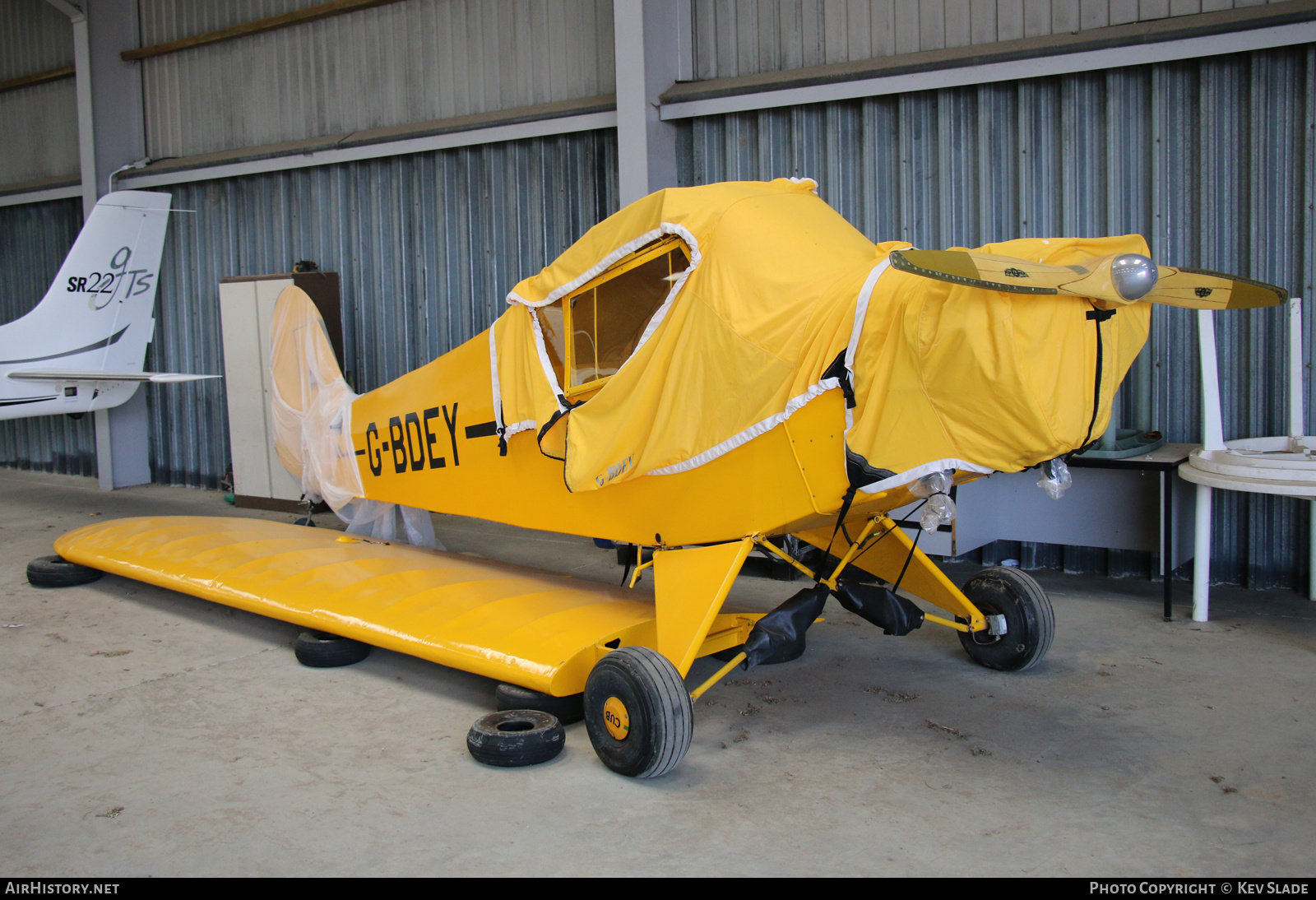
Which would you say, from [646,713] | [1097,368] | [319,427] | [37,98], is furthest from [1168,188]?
[37,98]

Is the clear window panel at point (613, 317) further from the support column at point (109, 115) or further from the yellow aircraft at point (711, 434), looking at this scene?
the support column at point (109, 115)

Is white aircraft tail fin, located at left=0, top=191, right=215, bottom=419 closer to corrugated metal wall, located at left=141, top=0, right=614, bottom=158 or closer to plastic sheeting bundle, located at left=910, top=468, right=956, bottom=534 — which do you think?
corrugated metal wall, located at left=141, top=0, right=614, bottom=158

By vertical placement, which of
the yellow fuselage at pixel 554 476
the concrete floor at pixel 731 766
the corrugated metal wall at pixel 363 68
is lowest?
the concrete floor at pixel 731 766

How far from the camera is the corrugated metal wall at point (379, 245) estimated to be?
8.45 m

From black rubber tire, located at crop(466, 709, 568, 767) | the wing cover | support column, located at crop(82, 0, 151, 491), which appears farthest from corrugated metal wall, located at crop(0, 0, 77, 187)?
black rubber tire, located at crop(466, 709, 568, 767)

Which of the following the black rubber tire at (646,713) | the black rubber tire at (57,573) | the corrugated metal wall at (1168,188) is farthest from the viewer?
the black rubber tire at (57,573)

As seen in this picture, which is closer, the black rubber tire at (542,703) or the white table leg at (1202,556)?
the black rubber tire at (542,703)

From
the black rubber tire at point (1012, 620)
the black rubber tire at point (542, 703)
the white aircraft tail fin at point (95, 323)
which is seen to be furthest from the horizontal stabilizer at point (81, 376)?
the black rubber tire at point (1012, 620)

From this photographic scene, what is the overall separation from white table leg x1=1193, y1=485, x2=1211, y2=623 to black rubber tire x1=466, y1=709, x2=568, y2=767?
3.53 m

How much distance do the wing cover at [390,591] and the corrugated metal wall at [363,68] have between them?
4.62 metres

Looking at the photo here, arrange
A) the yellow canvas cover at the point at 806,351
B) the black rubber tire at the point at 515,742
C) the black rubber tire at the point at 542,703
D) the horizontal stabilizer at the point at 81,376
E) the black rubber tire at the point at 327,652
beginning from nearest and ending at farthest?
the yellow canvas cover at the point at 806,351, the black rubber tire at the point at 515,742, the black rubber tire at the point at 542,703, the black rubber tire at the point at 327,652, the horizontal stabilizer at the point at 81,376

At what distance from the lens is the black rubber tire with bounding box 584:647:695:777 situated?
332 centimetres

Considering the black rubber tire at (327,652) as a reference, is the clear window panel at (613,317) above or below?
above
